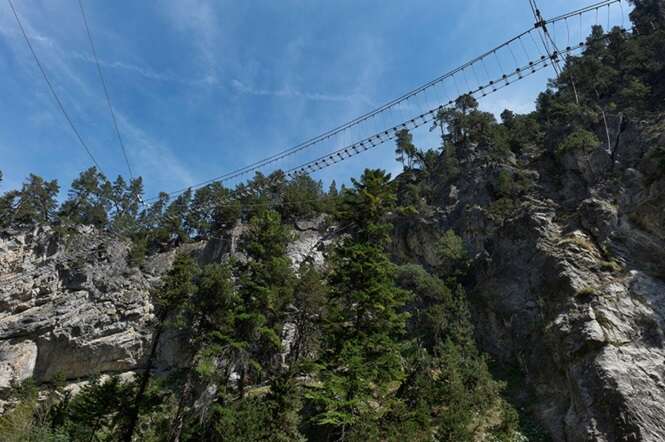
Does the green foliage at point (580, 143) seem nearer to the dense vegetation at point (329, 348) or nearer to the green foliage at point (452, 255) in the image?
the dense vegetation at point (329, 348)

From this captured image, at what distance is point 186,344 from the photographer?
1437 inches

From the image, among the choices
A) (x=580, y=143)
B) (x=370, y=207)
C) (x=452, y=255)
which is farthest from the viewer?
(x=580, y=143)

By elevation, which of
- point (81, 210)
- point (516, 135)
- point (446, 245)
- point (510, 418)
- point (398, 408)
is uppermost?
point (81, 210)

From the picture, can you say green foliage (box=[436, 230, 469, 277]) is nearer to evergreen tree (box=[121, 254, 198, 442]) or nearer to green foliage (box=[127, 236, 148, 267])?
evergreen tree (box=[121, 254, 198, 442])

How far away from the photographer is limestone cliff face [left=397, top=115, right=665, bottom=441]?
18938 millimetres

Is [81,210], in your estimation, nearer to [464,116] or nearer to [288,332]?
[288,332]

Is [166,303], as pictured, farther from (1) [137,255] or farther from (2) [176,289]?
(1) [137,255]

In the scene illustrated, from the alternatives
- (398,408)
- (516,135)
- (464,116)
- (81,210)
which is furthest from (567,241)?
(81,210)

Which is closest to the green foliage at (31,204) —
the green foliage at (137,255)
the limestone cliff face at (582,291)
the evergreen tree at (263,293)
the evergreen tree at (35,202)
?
the evergreen tree at (35,202)

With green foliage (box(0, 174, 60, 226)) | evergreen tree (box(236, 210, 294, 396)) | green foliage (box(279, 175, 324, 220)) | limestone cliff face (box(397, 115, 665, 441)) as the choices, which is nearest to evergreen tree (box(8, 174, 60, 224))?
green foliage (box(0, 174, 60, 226))

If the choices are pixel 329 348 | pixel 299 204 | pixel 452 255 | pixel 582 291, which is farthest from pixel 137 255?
pixel 582 291

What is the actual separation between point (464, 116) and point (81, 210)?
5453 cm

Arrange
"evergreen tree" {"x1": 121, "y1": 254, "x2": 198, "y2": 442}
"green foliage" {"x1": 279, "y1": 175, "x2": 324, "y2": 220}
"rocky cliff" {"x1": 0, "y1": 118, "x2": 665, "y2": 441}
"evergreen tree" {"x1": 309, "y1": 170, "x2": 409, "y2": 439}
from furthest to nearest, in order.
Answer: "green foliage" {"x1": 279, "y1": 175, "x2": 324, "y2": 220}, "evergreen tree" {"x1": 121, "y1": 254, "x2": 198, "y2": 442}, "rocky cliff" {"x1": 0, "y1": 118, "x2": 665, "y2": 441}, "evergreen tree" {"x1": 309, "y1": 170, "x2": 409, "y2": 439}

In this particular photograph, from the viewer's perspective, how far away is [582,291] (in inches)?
930
